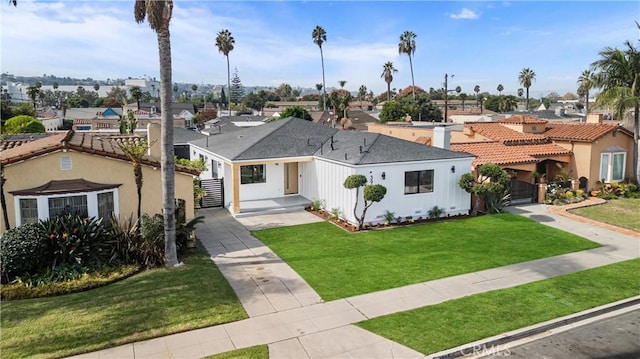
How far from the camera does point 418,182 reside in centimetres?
1939

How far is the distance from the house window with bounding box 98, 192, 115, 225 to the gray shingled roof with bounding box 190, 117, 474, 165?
698 centimetres

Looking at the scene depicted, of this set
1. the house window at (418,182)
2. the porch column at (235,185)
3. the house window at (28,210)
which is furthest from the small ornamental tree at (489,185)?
the house window at (28,210)

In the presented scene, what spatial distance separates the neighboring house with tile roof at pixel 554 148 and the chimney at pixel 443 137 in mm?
1891

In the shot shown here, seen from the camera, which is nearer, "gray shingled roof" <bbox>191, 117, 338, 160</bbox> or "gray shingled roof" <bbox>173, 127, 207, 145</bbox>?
"gray shingled roof" <bbox>191, 117, 338, 160</bbox>

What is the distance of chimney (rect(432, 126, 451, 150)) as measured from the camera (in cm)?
2134

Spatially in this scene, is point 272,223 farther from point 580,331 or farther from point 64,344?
point 580,331

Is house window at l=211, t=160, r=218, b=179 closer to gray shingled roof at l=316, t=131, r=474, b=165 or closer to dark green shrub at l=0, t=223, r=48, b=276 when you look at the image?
gray shingled roof at l=316, t=131, r=474, b=165

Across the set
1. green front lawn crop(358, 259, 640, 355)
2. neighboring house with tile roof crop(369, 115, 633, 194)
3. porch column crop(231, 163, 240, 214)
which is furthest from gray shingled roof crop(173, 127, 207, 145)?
green front lawn crop(358, 259, 640, 355)

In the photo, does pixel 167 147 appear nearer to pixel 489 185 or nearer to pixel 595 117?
pixel 489 185

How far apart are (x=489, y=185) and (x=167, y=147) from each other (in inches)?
537

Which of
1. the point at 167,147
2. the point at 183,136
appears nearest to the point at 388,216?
the point at 167,147

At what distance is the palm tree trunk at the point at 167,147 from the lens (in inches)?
502

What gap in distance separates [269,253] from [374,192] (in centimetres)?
493

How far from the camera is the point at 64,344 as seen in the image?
8875 millimetres
